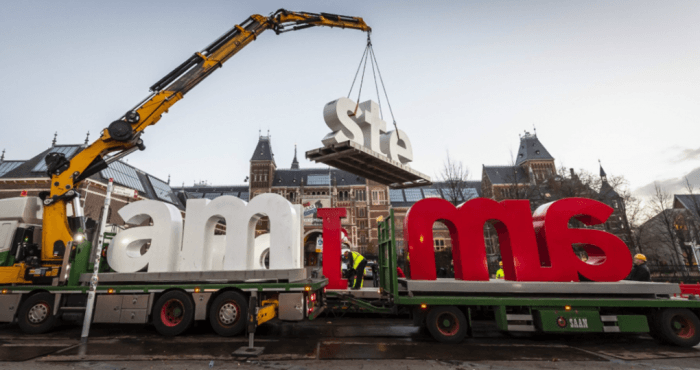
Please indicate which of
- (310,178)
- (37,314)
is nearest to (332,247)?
(37,314)

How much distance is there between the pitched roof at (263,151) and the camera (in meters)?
64.9

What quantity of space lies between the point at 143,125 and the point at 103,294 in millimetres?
5556

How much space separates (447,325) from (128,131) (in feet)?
36.9

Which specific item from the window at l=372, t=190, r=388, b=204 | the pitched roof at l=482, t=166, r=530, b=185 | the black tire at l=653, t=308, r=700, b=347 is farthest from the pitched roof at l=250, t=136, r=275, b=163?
the black tire at l=653, t=308, r=700, b=347

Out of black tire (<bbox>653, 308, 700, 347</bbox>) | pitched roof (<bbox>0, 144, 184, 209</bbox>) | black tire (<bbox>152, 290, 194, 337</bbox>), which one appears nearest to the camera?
black tire (<bbox>653, 308, 700, 347</bbox>)

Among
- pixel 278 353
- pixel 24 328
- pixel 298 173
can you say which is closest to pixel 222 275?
pixel 278 353

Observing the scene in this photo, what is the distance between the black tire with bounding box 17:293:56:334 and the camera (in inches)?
344

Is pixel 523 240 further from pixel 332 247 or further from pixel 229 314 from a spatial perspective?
pixel 229 314

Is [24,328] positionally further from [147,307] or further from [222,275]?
[222,275]

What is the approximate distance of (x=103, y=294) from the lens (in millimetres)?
8625

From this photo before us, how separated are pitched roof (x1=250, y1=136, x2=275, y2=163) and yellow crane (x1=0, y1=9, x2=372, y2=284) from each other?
53.8 metres

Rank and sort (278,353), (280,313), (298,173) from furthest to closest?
(298,173)
(280,313)
(278,353)

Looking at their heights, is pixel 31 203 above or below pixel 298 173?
below

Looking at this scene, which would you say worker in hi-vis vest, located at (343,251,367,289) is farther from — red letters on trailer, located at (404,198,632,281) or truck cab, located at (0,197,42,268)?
truck cab, located at (0,197,42,268)
